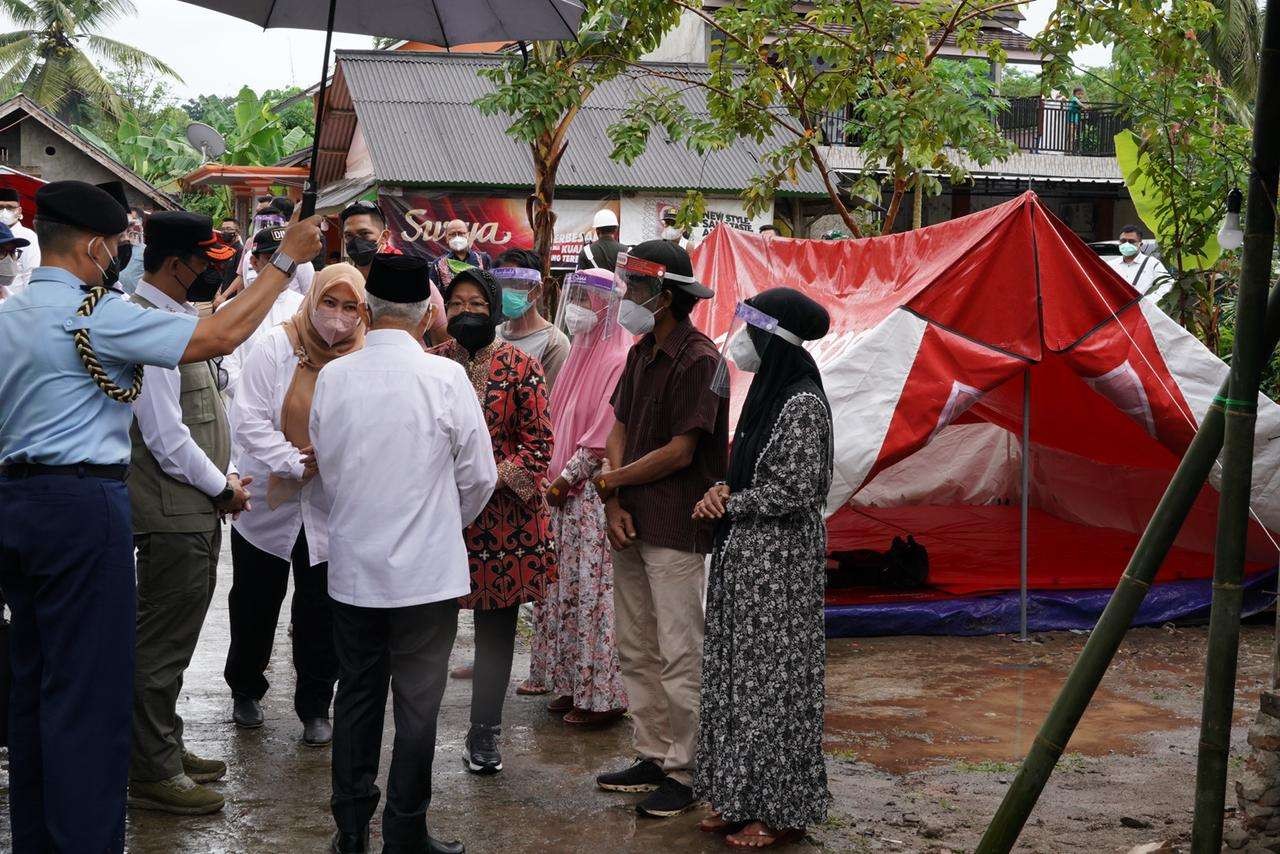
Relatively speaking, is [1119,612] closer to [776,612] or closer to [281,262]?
[776,612]

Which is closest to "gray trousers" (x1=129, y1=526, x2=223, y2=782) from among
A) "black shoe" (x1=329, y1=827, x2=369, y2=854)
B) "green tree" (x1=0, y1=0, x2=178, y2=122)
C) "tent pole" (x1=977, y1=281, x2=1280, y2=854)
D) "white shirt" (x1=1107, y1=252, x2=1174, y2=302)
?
"black shoe" (x1=329, y1=827, x2=369, y2=854)

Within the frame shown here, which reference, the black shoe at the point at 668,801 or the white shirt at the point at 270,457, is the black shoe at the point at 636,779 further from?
the white shirt at the point at 270,457

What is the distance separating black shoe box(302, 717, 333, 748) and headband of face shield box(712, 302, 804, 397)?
2.08 m

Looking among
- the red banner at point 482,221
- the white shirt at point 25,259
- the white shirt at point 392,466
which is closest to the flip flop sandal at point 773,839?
the white shirt at point 392,466

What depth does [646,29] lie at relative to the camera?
9391 mm

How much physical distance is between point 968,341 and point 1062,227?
0.83 meters

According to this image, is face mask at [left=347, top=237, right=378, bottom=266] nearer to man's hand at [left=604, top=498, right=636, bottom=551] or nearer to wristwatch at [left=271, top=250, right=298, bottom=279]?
man's hand at [left=604, top=498, right=636, bottom=551]

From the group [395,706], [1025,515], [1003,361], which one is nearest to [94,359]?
[395,706]

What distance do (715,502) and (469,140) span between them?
16.6 m

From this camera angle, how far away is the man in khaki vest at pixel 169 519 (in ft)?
14.5

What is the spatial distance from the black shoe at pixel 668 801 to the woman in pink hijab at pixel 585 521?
1049mm

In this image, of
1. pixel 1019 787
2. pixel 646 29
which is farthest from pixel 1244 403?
pixel 646 29

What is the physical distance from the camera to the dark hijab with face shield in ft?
14.5

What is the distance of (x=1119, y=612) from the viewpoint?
340cm
